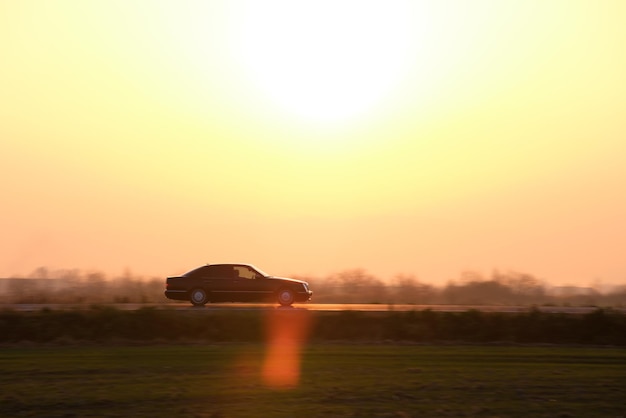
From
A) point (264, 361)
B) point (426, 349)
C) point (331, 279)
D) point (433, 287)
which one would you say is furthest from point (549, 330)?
point (331, 279)

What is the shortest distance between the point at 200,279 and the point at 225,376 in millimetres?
13645

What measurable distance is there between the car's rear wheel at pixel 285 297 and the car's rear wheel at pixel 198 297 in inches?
102

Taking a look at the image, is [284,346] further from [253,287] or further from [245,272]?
[245,272]

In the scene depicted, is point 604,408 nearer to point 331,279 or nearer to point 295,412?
point 295,412

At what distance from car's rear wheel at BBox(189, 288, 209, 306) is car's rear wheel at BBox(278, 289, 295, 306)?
2582 millimetres

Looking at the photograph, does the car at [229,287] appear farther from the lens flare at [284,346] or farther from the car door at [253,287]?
the lens flare at [284,346]

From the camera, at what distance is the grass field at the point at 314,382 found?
15.2 metres

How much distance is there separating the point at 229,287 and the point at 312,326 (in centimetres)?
588

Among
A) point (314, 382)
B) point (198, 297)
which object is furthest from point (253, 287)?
point (314, 382)

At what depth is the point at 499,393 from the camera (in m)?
16.8

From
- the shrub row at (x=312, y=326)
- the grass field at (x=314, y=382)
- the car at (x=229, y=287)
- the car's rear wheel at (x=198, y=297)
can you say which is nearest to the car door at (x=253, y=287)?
the car at (x=229, y=287)

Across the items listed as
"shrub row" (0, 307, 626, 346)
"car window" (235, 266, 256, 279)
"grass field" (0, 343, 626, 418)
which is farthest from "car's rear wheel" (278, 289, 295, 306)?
"grass field" (0, 343, 626, 418)

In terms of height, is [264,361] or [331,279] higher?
[331,279]

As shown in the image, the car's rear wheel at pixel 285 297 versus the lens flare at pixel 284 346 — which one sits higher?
the car's rear wheel at pixel 285 297
